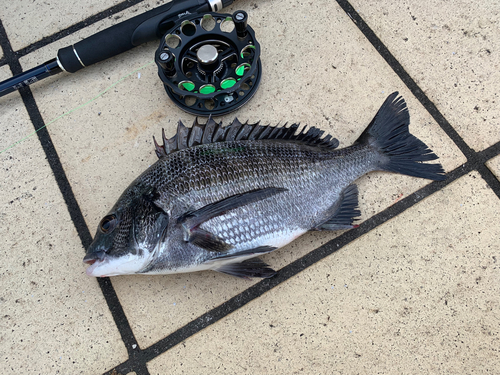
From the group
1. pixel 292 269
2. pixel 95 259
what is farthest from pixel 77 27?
pixel 292 269

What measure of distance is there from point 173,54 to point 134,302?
3.82 ft

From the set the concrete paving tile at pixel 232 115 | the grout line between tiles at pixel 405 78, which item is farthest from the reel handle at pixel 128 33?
the grout line between tiles at pixel 405 78

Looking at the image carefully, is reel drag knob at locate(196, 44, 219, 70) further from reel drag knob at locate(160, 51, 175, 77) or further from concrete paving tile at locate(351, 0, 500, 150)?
concrete paving tile at locate(351, 0, 500, 150)

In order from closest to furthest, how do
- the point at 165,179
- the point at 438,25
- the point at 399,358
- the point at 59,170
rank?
1. the point at 165,179
2. the point at 399,358
3. the point at 59,170
4. the point at 438,25

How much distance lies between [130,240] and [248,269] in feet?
1.62

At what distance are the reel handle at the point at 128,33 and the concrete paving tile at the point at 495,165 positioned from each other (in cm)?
158

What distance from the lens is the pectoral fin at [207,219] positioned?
1404 millimetres

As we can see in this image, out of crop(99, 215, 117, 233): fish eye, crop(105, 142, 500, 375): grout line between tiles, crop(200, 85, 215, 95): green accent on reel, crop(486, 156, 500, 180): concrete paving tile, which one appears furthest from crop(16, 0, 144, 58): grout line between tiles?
crop(486, 156, 500, 180): concrete paving tile

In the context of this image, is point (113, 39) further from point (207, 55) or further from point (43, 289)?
point (43, 289)

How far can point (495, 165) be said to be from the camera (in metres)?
1.77

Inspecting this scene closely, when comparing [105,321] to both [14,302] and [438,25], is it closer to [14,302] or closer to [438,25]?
[14,302]

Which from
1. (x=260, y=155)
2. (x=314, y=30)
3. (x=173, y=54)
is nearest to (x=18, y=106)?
(x=173, y=54)

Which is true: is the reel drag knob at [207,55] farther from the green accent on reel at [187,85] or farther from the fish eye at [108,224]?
the fish eye at [108,224]

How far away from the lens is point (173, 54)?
1705 millimetres
